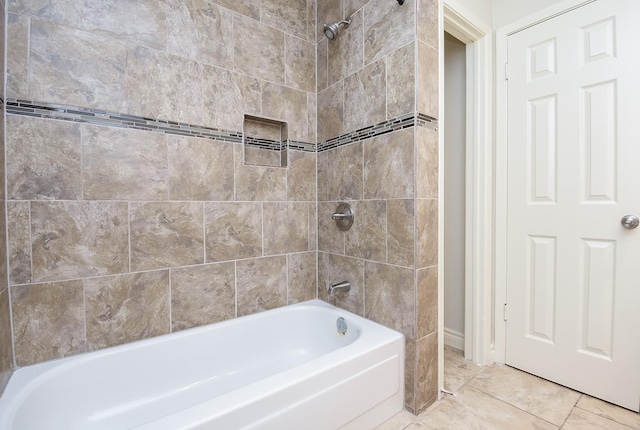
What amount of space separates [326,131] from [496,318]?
1.61 metres

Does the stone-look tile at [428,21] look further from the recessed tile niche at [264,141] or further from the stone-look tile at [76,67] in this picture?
the stone-look tile at [76,67]

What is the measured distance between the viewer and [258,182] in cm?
174

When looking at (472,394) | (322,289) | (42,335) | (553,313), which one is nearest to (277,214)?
(322,289)

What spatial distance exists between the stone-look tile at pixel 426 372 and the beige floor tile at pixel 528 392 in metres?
0.31

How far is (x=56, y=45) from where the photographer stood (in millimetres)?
1208

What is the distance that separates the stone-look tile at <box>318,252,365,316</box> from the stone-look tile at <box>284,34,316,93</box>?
3.78 ft

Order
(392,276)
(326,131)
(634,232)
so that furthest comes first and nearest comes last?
1. (326,131)
2. (392,276)
3. (634,232)

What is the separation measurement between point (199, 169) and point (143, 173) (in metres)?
0.26

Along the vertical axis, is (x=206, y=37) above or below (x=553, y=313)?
above

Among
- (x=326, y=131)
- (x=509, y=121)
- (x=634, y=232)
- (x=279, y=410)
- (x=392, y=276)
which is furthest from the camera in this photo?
(x=326, y=131)

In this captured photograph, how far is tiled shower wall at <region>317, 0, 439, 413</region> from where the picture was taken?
4.51 ft

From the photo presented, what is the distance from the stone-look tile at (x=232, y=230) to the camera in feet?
5.18

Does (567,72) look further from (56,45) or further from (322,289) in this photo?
(56,45)

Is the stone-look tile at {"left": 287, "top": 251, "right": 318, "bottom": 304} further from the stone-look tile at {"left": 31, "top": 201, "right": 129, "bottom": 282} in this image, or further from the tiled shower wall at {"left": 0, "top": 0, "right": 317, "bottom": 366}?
the stone-look tile at {"left": 31, "top": 201, "right": 129, "bottom": 282}
